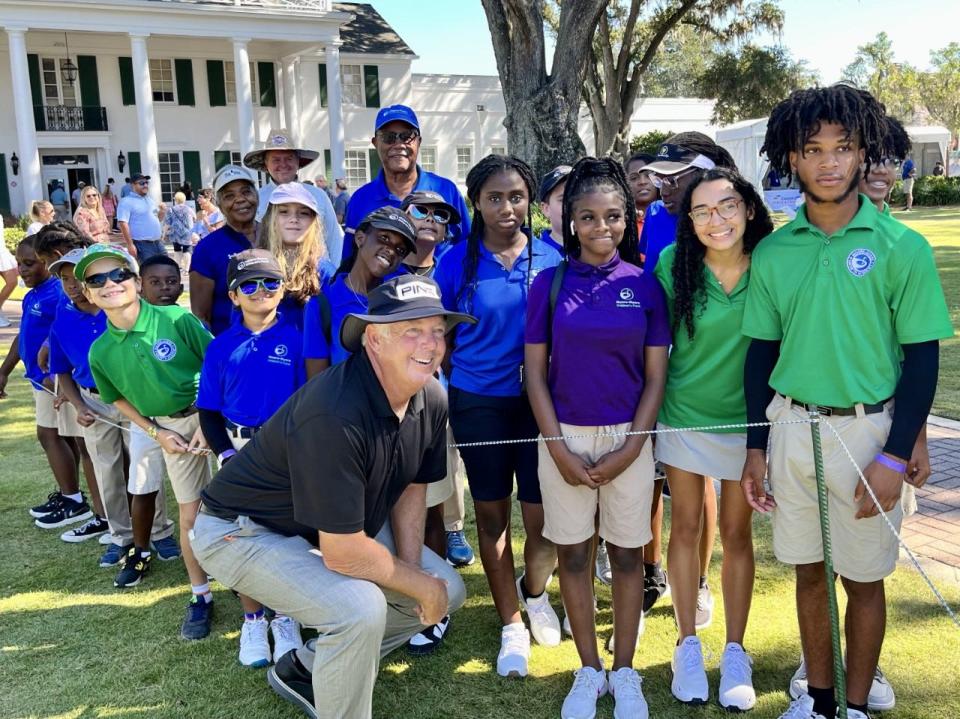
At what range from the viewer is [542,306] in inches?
127

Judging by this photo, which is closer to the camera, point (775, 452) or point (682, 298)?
point (775, 452)

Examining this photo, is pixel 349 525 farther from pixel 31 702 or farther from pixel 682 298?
pixel 31 702

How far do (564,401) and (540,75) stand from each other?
1413 cm

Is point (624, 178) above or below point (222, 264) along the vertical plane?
above

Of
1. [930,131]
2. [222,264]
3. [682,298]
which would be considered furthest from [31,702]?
[930,131]

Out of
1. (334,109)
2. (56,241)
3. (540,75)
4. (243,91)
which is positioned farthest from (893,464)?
(334,109)

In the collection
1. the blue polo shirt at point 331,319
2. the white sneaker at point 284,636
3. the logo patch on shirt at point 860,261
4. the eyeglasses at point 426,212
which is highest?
the eyeglasses at point 426,212

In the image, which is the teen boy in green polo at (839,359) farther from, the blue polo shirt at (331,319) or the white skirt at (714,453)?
the blue polo shirt at (331,319)

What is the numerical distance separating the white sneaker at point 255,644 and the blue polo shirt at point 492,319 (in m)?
1.50

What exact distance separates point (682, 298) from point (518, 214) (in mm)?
824

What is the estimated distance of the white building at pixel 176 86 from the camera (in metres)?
27.1

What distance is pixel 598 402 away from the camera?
126 inches

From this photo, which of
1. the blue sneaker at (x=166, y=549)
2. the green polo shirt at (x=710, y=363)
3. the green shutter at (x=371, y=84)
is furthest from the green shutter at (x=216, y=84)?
the green polo shirt at (x=710, y=363)

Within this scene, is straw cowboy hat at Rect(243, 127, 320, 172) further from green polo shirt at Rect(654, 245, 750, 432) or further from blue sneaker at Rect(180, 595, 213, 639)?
green polo shirt at Rect(654, 245, 750, 432)
